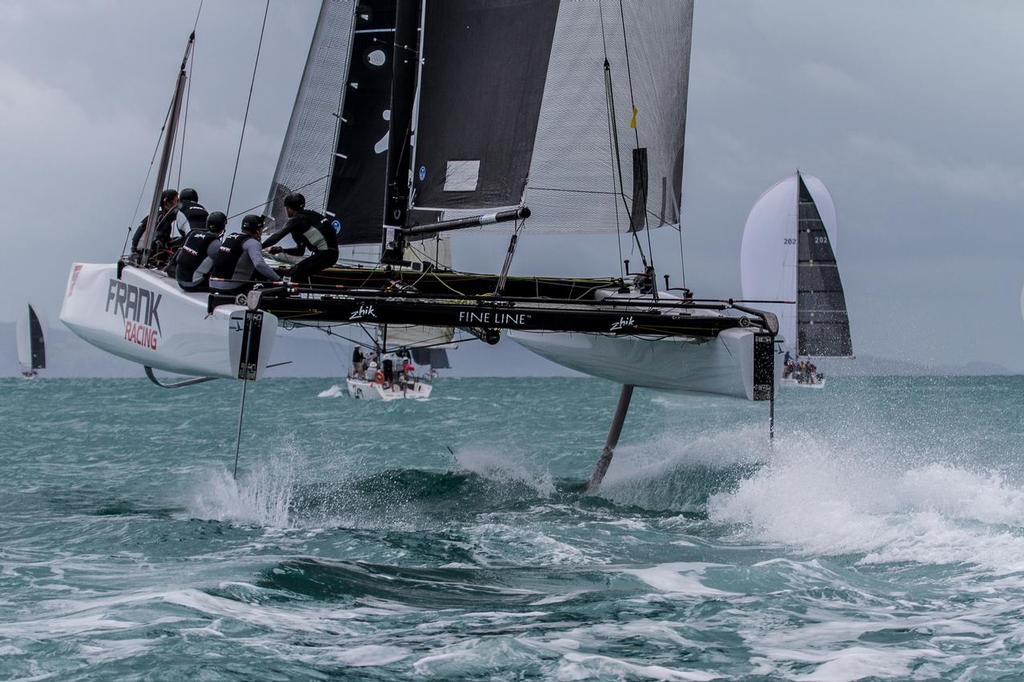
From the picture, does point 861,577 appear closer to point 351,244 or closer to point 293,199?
point 293,199

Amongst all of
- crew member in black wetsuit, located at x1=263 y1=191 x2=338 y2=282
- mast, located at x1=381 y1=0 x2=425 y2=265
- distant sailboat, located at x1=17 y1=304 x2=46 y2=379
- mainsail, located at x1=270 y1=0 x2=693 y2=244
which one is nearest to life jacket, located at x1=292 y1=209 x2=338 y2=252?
crew member in black wetsuit, located at x1=263 y1=191 x2=338 y2=282

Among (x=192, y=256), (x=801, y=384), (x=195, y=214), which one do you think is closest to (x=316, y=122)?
(x=195, y=214)

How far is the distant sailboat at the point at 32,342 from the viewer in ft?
186

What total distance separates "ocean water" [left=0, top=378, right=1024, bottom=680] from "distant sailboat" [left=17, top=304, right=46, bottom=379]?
48.6m

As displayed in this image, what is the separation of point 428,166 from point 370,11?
2.24 metres

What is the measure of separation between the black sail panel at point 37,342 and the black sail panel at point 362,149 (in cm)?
4991

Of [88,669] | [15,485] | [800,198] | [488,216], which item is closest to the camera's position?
[88,669]

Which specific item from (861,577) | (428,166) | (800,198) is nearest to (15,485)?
(428,166)

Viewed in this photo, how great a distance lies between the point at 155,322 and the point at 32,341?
53.5m

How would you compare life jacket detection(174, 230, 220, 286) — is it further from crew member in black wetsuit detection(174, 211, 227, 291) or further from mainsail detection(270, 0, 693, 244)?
mainsail detection(270, 0, 693, 244)

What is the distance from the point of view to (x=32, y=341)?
5784 cm

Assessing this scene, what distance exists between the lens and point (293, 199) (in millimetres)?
8078

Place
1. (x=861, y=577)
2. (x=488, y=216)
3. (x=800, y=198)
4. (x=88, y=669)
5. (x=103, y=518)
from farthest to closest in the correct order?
1. (x=800, y=198)
2. (x=488, y=216)
3. (x=103, y=518)
4. (x=861, y=577)
5. (x=88, y=669)

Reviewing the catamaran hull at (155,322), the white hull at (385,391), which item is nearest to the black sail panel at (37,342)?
the white hull at (385,391)
